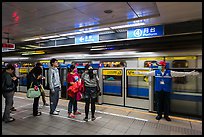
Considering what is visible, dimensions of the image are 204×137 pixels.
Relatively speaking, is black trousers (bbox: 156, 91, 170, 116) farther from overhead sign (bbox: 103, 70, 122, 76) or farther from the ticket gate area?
overhead sign (bbox: 103, 70, 122, 76)

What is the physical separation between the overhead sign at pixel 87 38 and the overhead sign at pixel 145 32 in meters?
1.48

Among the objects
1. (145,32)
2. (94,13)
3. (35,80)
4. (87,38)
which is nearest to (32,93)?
(35,80)

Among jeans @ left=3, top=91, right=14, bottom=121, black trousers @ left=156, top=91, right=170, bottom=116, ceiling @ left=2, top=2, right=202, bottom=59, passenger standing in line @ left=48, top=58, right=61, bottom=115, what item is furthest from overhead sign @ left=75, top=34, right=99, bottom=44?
jeans @ left=3, top=91, right=14, bottom=121

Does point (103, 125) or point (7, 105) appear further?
point (7, 105)

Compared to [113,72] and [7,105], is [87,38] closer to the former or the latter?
[113,72]

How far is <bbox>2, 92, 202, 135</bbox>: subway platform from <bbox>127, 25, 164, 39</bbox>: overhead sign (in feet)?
8.87

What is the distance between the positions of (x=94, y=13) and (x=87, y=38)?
2512 millimetres

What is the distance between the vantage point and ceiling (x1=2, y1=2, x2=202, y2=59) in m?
3.34

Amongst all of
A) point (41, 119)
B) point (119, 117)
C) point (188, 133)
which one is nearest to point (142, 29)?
point (119, 117)

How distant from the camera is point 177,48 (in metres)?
4.74

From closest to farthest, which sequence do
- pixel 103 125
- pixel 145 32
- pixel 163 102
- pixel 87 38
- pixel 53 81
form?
pixel 103 125, pixel 163 102, pixel 53 81, pixel 145 32, pixel 87 38

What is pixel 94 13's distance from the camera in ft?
12.8

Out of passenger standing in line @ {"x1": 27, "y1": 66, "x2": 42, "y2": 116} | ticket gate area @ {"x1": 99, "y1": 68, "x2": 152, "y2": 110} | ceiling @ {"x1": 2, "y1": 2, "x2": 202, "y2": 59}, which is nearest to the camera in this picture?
ceiling @ {"x1": 2, "y1": 2, "x2": 202, "y2": 59}

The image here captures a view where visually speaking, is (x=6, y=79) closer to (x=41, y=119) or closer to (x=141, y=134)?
(x=41, y=119)
